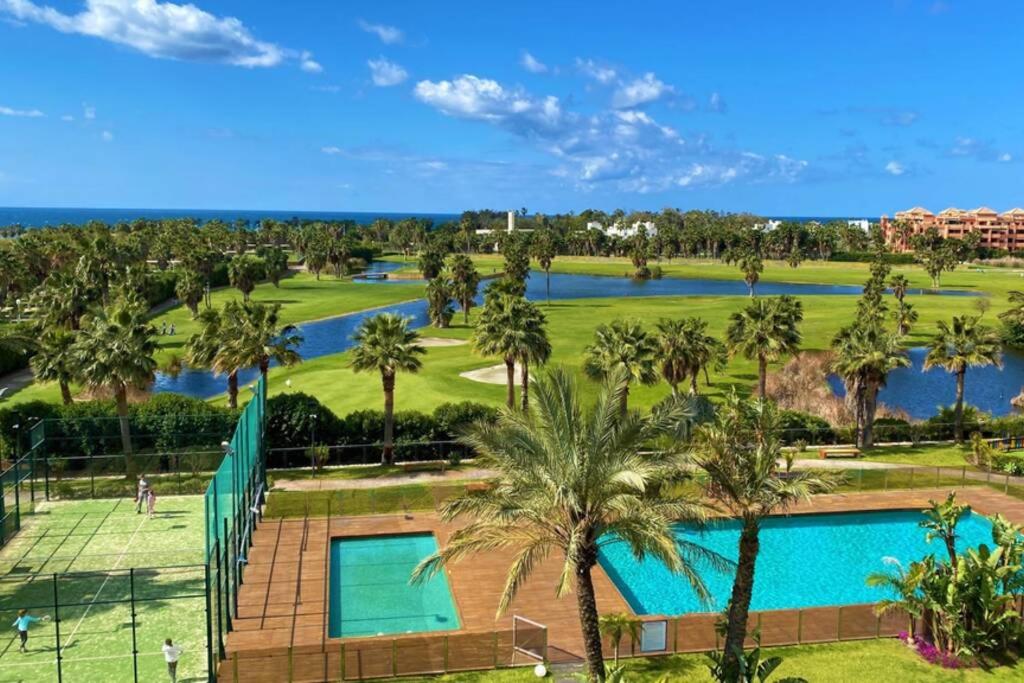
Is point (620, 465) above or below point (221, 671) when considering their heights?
above

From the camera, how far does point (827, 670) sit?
22812 millimetres

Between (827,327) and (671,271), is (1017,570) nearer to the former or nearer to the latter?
(827,327)

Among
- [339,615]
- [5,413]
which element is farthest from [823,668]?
[5,413]

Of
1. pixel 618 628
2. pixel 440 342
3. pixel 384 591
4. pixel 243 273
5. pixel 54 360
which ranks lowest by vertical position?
pixel 384 591

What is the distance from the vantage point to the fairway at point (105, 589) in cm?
2281

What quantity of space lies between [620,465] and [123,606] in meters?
18.1

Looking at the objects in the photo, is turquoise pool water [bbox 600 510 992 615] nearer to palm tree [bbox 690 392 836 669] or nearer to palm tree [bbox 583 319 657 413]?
palm tree [bbox 690 392 836 669]

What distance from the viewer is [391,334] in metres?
43.8

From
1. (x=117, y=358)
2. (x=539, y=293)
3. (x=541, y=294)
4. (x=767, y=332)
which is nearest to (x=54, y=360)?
(x=117, y=358)

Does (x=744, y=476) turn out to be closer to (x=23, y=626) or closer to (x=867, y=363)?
(x=23, y=626)

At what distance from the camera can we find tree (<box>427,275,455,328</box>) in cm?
9038

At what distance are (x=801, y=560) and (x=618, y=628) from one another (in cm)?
1361

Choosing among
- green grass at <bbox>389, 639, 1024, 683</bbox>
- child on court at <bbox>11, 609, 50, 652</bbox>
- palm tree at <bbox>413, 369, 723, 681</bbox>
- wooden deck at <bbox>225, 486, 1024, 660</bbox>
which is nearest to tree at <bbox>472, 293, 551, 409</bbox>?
wooden deck at <bbox>225, 486, 1024, 660</bbox>

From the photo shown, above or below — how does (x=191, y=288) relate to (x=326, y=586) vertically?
above
